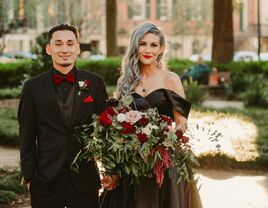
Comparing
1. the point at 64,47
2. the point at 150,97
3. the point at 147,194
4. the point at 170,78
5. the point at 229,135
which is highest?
the point at 64,47

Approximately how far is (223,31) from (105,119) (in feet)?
63.3

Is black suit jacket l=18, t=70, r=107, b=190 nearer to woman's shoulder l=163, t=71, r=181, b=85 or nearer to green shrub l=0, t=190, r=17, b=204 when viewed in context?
woman's shoulder l=163, t=71, r=181, b=85

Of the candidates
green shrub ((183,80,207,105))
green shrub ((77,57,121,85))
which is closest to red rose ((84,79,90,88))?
green shrub ((183,80,207,105))

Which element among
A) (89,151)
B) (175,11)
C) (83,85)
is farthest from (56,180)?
(175,11)

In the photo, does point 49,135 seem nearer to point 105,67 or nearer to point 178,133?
point 178,133

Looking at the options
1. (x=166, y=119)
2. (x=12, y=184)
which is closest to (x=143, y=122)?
(x=166, y=119)

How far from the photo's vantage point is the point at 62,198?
13.9 feet

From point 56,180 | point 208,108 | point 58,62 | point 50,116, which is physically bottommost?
point 208,108

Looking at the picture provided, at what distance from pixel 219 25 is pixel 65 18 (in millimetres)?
18874

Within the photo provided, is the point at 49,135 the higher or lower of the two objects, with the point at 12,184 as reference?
higher

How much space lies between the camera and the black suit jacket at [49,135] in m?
4.19

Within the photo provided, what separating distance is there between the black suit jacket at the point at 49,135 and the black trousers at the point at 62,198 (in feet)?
0.11

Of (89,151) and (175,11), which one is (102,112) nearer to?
(89,151)

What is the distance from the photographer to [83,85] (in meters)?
4.21
